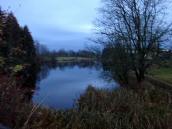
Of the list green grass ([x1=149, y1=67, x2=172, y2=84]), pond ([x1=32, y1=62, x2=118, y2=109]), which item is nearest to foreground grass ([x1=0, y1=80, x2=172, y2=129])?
pond ([x1=32, y1=62, x2=118, y2=109])

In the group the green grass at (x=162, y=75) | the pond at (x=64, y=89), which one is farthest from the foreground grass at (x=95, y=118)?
the green grass at (x=162, y=75)

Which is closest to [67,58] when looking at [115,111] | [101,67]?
[101,67]

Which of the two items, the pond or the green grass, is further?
the green grass

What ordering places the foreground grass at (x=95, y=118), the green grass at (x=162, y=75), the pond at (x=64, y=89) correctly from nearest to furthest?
the foreground grass at (x=95, y=118) → the pond at (x=64, y=89) → the green grass at (x=162, y=75)

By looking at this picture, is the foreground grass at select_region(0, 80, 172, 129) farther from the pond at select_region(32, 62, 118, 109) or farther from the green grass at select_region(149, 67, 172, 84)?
the green grass at select_region(149, 67, 172, 84)

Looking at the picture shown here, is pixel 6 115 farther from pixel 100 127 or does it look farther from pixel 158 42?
pixel 158 42

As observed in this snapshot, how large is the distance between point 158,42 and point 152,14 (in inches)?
93.8

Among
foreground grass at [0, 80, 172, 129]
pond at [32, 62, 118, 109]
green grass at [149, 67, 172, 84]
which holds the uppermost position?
foreground grass at [0, 80, 172, 129]

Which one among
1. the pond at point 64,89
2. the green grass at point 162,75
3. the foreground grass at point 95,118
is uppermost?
→ the foreground grass at point 95,118

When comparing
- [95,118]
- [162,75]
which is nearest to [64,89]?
[162,75]

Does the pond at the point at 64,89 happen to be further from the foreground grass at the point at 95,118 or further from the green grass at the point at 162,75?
the green grass at the point at 162,75

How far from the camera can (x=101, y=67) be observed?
3309cm

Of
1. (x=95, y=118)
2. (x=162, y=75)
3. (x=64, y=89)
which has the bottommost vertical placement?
(x=64, y=89)

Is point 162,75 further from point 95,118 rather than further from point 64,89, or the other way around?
point 95,118
